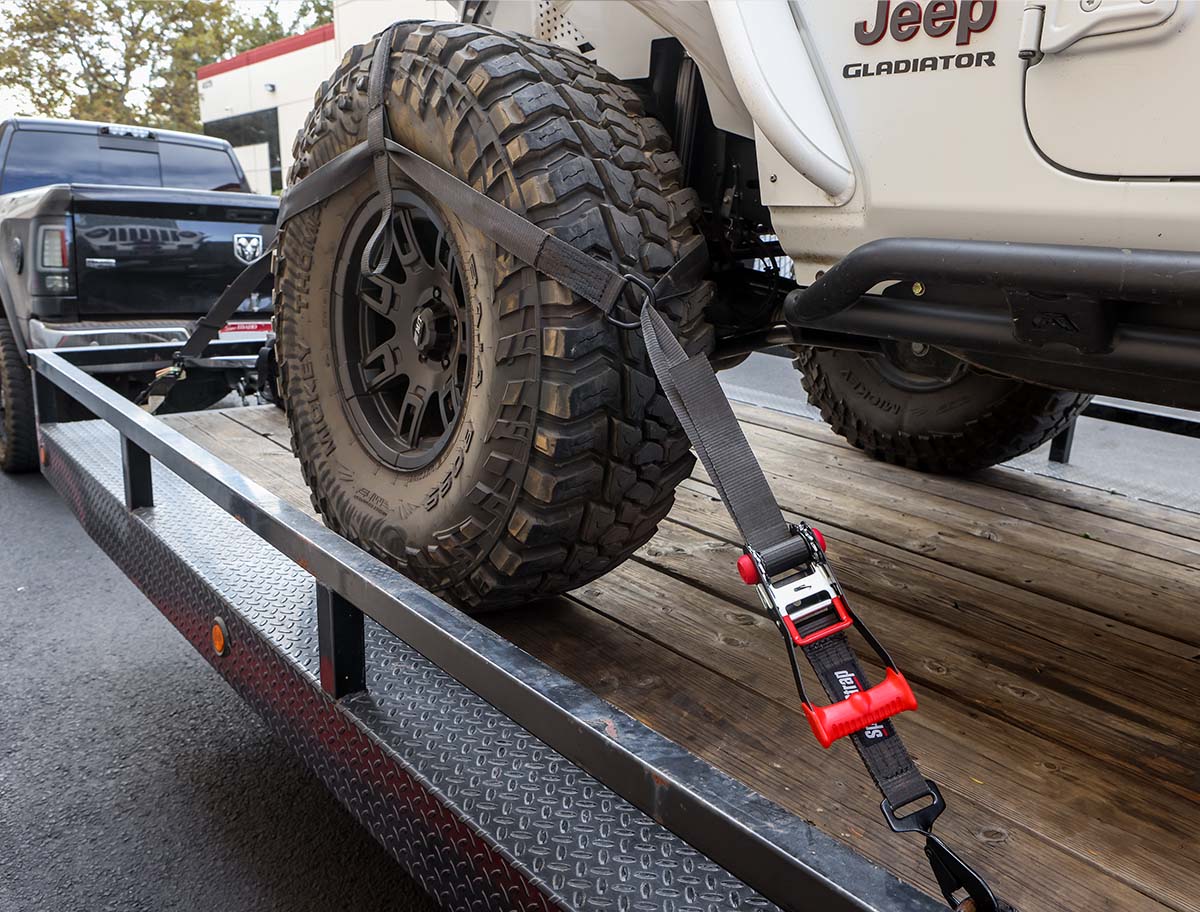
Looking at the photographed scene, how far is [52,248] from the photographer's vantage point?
4207mm

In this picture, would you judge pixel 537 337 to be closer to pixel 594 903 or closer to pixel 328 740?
pixel 328 740

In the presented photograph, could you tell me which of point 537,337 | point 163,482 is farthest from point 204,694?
point 537,337

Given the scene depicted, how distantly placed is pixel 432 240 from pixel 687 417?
0.98 m

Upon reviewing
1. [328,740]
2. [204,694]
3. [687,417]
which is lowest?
[204,694]

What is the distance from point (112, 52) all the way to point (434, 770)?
29.1m

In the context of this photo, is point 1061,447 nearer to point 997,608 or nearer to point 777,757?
point 997,608

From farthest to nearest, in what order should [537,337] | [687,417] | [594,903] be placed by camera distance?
[537,337]
[687,417]
[594,903]

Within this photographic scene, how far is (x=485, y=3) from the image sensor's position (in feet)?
8.41

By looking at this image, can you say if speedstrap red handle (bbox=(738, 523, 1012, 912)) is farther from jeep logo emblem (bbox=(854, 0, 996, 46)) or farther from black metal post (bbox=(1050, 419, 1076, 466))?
black metal post (bbox=(1050, 419, 1076, 466))

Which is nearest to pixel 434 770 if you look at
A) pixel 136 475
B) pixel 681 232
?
→ pixel 681 232

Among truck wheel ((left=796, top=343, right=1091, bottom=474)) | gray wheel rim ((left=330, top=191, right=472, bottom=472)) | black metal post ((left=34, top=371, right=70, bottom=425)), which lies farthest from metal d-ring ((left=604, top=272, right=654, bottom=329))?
black metal post ((left=34, top=371, right=70, bottom=425))

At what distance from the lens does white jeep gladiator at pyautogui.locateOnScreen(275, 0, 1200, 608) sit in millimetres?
1319

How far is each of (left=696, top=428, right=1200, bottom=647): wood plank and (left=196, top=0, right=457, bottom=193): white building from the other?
18.4 meters

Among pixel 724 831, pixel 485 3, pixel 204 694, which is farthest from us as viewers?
pixel 204 694
